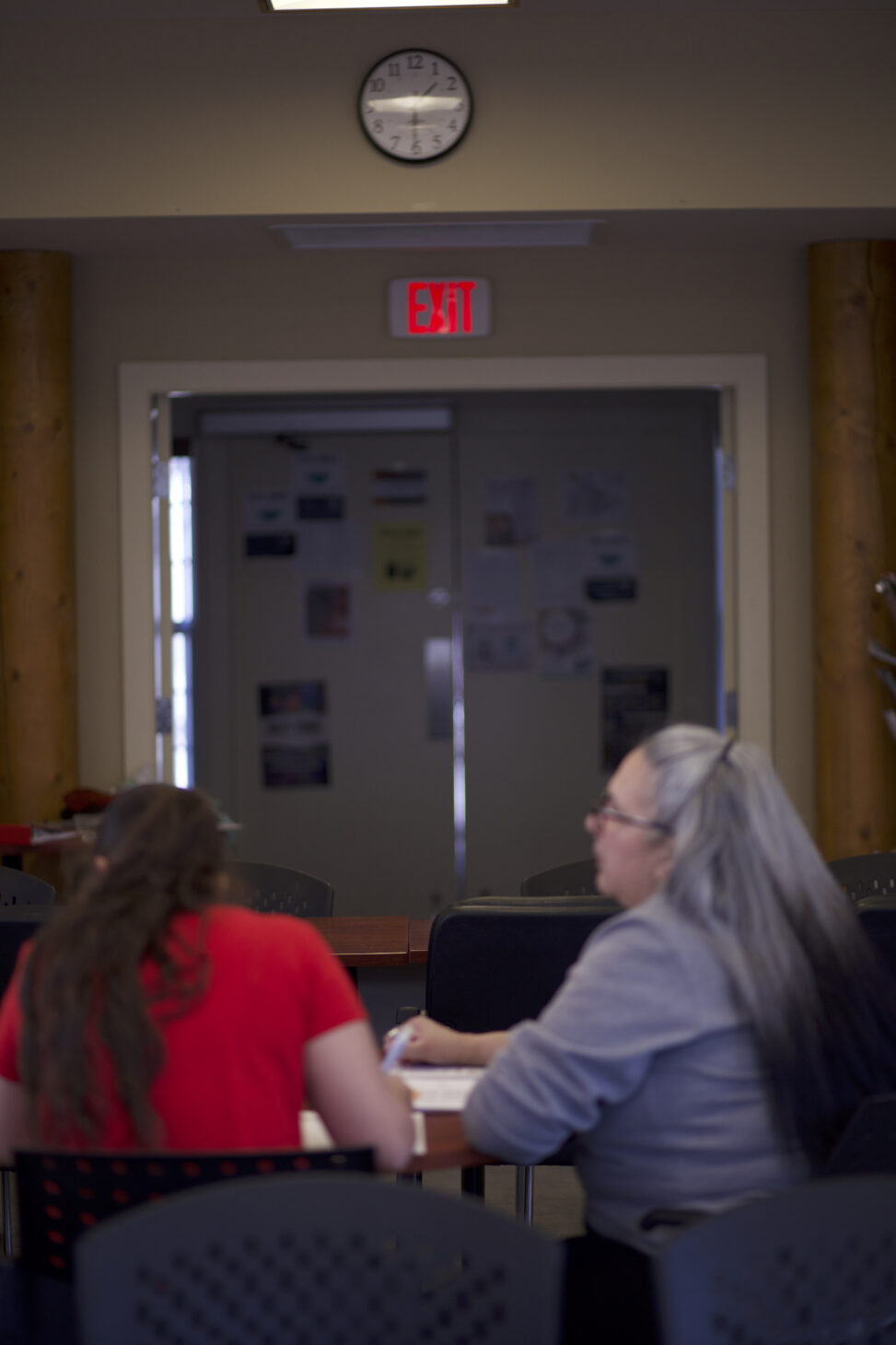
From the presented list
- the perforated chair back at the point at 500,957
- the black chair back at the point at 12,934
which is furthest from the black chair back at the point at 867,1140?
the black chair back at the point at 12,934

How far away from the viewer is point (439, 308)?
4801mm

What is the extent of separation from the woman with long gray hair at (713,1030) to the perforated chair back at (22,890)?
178 centimetres

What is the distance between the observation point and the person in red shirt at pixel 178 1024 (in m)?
1.50

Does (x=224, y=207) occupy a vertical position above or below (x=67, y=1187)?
above

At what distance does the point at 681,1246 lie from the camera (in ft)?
4.04

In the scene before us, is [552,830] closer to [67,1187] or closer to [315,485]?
[315,485]

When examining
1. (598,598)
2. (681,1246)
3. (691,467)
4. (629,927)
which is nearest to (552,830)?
(598,598)

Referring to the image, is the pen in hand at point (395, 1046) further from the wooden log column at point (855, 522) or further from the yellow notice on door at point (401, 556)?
the yellow notice on door at point (401, 556)

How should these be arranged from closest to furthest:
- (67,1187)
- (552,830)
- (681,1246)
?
(681,1246)
(67,1187)
(552,830)

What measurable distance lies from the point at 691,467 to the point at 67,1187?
5.17m

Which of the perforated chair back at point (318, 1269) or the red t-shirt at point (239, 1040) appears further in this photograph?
the red t-shirt at point (239, 1040)

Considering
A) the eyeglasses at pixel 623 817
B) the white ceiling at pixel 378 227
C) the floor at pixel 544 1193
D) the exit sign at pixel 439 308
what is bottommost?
the floor at pixel 544 1193

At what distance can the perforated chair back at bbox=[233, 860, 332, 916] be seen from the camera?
3.26 m

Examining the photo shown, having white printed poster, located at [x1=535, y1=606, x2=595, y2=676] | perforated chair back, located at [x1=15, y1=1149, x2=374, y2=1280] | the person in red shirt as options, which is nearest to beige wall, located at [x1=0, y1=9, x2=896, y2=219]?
white printed poster, located at [x1=535, y1=606, x2=595, y2=676]
